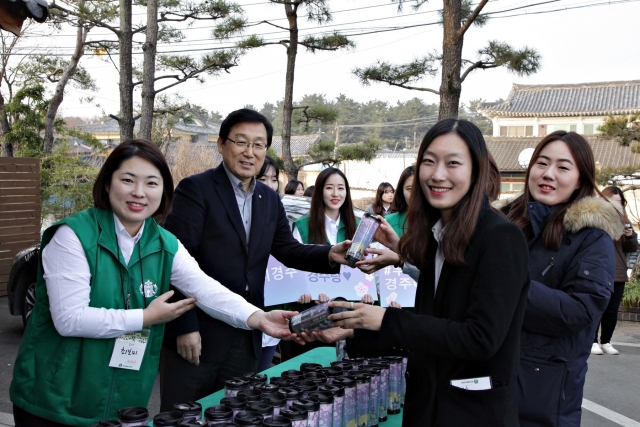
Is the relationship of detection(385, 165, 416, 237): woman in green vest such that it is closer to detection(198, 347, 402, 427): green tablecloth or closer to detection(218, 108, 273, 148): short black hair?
detection(198, 347, 402, 427): green tablecloth

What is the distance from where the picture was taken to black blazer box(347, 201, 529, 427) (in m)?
1.64

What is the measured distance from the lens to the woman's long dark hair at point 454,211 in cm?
171

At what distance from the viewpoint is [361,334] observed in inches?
72.2

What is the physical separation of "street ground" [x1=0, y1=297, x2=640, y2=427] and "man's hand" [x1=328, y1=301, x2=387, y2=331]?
3.26 meters

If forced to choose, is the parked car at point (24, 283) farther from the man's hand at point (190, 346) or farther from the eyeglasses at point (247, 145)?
the man's hand at point (190, 346)

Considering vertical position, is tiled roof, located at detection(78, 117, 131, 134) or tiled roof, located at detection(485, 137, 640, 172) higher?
tiled roof, located at detection(78, 117, 131, 134)

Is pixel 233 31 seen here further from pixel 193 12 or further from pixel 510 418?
pixel 510 418

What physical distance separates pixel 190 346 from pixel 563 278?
158 cm

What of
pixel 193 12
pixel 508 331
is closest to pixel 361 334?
pixel 508 331

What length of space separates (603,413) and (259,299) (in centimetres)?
367

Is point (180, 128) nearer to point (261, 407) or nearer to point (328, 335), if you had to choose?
point (328, 335)

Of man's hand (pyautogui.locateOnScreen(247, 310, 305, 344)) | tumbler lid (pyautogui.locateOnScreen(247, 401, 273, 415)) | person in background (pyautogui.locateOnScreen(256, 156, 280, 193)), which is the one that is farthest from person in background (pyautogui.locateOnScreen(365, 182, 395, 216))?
tumbler lid (pyautogui.locateOnScreen(247, 401, 273, 415))

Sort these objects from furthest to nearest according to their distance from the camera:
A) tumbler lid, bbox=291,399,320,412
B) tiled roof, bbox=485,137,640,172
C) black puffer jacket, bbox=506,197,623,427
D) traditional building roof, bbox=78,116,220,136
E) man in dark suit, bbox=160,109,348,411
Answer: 1. traditional building roof, bbox=78,116,220,136
2. tiled roof, bbox=485,137,640,172
3. man in dark suit, bbox=160,109,348,411
4. black puffer jacket, bbox=506,197,623,427
5. tumbler lid, bbox=291,399,320,412

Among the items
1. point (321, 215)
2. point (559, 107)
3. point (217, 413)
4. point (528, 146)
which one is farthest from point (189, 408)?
point (559, 107)
